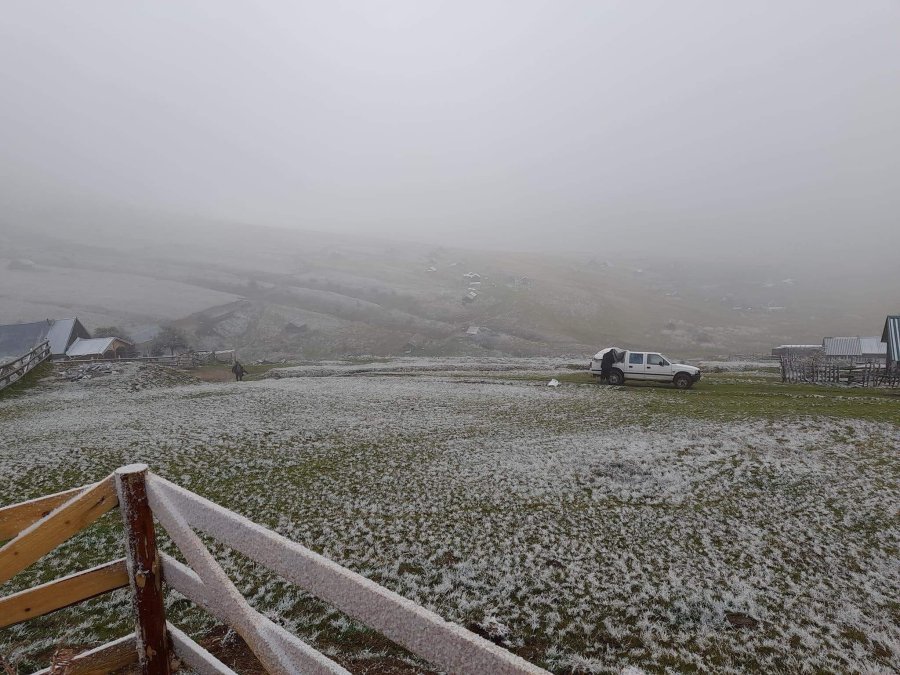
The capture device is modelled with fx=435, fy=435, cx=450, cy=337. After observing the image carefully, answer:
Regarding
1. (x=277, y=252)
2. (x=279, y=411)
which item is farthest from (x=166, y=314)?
(x=279, y=411)

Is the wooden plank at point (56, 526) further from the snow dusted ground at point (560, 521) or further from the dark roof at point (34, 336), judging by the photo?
the dark roof at point (34, 336)

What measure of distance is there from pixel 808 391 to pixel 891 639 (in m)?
22.3

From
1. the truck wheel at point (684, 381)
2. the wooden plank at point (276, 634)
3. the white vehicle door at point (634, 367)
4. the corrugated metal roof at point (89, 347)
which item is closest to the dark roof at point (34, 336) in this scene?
the corrugated metal roof at point (89, 347)

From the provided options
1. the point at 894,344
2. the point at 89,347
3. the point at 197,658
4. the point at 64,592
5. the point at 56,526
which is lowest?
the point at 89,347

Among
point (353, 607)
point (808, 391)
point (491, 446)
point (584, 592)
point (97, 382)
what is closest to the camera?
point (353, 607)

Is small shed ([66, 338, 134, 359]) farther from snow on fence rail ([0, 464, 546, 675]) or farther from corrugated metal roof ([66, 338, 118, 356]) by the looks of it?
snow on fence rail ([0, 464, 546, 675])

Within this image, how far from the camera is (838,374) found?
96.2 feet

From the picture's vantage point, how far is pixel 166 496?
319 centimetres

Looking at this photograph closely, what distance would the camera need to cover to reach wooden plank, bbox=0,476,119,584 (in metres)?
3.11

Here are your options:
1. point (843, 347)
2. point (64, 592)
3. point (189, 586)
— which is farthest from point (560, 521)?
point (843, 347)

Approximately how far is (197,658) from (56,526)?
4.76 feet

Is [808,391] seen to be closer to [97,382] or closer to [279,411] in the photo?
[279,411]

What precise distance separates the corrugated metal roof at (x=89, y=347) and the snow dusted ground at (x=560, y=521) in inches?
1541

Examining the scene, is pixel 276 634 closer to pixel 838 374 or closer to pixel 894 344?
pixel 838 374
